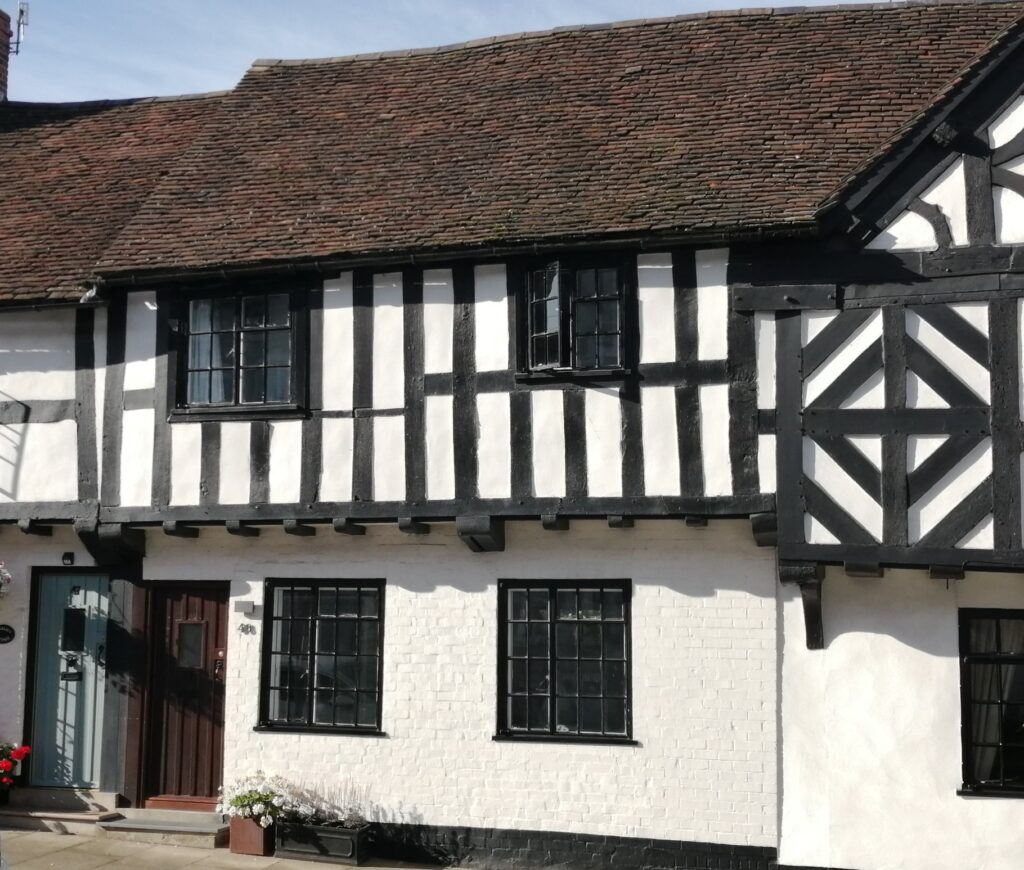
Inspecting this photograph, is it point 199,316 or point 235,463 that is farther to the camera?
point 199,316

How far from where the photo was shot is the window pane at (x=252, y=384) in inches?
448

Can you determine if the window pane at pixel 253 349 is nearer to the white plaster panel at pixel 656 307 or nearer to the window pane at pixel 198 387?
the window pane at pixel 198 387

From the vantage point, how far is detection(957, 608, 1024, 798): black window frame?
9.73 metres

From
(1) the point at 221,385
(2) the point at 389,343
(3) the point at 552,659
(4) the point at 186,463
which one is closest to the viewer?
(3) the point at 552,659

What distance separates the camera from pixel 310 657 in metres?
11.4

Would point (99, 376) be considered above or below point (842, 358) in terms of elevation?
above

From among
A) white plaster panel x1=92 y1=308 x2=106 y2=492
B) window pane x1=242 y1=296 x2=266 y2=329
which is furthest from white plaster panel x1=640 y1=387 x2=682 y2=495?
white plaster panel x1=92 y1=308 x2=106 y2=492

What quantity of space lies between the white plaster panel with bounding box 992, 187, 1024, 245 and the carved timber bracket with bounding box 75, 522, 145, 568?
7922 mm

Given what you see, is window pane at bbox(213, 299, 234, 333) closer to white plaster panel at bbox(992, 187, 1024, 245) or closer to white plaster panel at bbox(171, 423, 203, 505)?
white plaster panel at bbox(171, 423, 203, 505)

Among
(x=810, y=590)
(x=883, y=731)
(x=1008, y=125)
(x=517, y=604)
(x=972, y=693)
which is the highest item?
(x=1008, y=125)

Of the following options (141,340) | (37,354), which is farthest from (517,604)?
(37,354)

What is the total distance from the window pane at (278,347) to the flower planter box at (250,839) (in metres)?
4.08

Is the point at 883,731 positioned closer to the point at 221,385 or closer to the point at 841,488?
the point at 841,488

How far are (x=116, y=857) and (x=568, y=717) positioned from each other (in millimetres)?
4016
